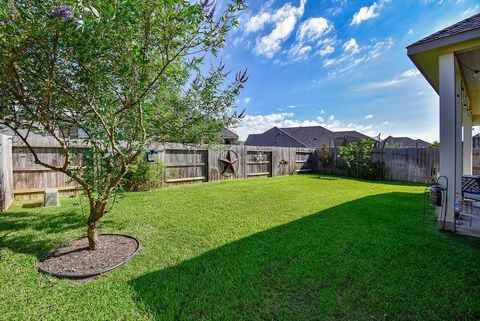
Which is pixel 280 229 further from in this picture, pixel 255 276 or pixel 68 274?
pixel 68 274

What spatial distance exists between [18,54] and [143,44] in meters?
1.00

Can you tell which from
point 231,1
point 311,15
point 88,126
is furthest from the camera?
point 311,15

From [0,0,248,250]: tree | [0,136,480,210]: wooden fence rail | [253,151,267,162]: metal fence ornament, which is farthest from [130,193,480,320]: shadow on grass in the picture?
[253,151,267,162]: metal fence ornament

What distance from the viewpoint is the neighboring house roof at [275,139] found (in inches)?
1029

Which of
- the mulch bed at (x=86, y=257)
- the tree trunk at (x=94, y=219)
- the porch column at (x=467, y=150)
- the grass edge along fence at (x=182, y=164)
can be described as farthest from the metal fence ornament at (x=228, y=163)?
the porch column at (x=467, y=150)

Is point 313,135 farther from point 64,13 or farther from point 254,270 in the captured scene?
point 64,13

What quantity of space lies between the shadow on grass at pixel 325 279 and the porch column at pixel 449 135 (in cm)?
61

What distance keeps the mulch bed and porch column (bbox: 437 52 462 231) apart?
16.3 ft

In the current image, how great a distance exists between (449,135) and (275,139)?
2414cm

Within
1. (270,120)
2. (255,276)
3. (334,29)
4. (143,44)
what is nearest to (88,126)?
(143,44)

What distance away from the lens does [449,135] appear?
3709mm

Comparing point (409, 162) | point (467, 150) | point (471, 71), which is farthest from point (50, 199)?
point (409, 162)

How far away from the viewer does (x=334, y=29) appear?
775 centimetres

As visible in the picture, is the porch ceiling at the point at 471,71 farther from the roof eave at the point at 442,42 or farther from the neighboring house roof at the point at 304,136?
the neighboring house roof at the point at 304,136
